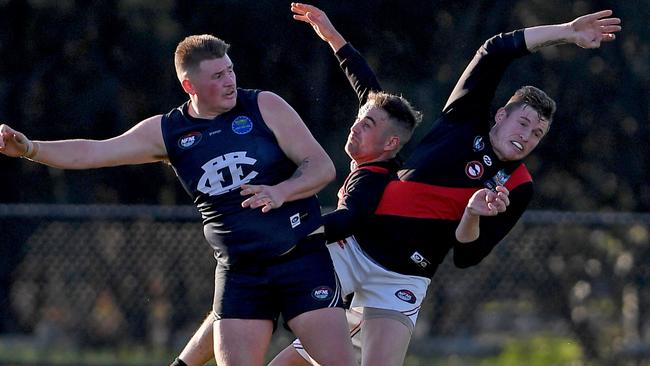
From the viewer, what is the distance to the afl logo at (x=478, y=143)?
608 cm

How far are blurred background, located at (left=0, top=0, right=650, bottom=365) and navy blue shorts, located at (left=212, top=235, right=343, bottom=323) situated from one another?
4500mm

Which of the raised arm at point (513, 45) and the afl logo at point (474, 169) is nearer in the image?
the raised arm at point (513, 45)

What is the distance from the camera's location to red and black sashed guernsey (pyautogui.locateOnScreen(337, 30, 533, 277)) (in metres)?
6.06

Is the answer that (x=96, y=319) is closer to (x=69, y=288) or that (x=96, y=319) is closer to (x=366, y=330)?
(x=69, y=288)

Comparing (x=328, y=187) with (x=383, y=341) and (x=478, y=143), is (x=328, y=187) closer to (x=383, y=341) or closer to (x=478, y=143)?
(x=478, y=143)

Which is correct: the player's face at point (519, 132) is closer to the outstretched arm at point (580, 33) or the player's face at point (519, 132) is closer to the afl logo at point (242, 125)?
the outstretched arm at point (580, 33)

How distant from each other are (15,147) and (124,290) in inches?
184

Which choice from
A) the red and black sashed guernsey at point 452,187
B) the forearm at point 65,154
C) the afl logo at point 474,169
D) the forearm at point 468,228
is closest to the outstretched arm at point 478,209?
the forearm at point 468,228

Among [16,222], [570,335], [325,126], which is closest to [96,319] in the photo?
[16,222]

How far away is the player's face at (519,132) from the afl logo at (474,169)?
0.10m

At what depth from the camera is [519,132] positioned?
19.6ft

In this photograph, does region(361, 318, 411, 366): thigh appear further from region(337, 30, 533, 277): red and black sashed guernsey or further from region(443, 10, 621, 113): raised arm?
region(443, 10, 621, 113): raised arm

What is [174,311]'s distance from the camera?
10266mm

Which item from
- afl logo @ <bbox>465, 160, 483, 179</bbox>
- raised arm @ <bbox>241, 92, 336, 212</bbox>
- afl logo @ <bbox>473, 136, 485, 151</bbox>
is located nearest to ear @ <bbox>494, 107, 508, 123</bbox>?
afl logo @ <bbox>473, 136, 485, 151</bbox>
